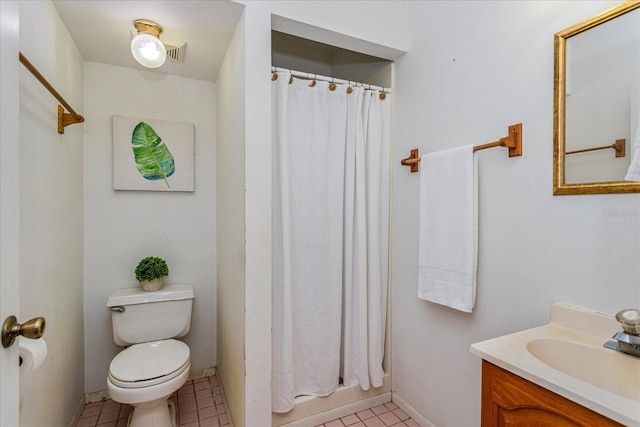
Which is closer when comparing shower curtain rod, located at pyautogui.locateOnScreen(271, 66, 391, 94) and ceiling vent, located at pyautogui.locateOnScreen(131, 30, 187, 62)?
shower curtain rod, located at pyautogui.locateOnScreen(271, 66, 391, 94)

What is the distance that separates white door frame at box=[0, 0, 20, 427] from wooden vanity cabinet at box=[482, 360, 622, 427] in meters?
1.20

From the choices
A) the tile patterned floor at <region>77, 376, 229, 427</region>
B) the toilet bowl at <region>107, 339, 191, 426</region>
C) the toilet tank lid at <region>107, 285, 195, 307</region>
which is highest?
the toilet tank lid at <region>107, 285, 195, 307</region>

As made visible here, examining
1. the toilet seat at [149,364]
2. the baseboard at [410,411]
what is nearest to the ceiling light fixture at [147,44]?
the toilet seat at [149,364]

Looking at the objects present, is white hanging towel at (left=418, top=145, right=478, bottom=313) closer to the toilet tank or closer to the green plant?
the toilet tank

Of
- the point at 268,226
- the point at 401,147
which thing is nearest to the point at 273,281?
the point at 268,226

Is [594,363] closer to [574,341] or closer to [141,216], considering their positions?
[574,341]

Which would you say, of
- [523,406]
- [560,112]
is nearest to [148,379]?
[523,406]

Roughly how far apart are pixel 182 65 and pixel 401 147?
5.04 feet

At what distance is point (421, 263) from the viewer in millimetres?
1712

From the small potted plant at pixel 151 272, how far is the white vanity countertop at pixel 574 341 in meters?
1.89

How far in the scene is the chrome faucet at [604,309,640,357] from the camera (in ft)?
3.00

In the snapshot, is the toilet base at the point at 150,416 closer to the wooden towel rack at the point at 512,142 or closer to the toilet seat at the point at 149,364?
the toilet seat at the point at 149,364

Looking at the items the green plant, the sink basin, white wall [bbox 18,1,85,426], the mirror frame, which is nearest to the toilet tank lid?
the green plant

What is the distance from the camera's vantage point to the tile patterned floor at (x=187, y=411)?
1.89 metres
